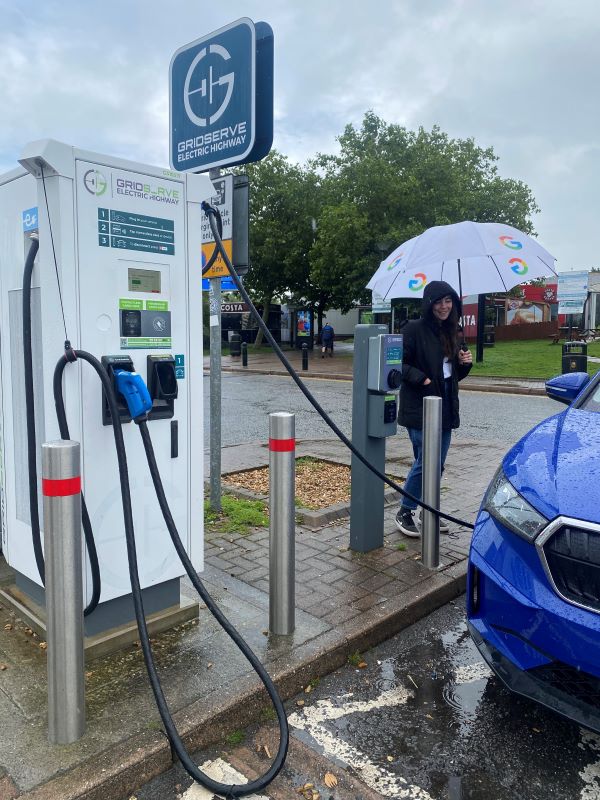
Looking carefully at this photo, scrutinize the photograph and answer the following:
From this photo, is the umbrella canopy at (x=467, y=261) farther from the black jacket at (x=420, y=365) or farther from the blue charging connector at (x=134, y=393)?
the blue charging connector at (x=134, y=393)

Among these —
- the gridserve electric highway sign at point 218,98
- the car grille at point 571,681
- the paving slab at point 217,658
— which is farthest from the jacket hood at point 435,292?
the car grille at point 571,681

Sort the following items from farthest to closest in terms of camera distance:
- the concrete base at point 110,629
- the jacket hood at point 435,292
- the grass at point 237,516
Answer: the grass at point 237,516 < the jacket hood at point 435,292 < the concrete base at point 110,629

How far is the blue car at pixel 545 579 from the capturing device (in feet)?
7.07

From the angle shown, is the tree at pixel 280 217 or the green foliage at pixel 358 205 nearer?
the green foliage at pixel 358 205

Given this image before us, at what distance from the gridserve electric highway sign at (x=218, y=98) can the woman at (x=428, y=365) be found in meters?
1.58

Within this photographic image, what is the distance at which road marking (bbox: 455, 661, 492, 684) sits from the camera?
3.00 meters

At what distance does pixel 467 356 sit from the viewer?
4738 millimetres

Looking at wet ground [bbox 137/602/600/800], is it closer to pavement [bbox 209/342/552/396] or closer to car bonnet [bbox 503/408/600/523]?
car bonnet [bbox 503/408/600/523]

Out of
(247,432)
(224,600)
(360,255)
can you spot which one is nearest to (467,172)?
(360,255)

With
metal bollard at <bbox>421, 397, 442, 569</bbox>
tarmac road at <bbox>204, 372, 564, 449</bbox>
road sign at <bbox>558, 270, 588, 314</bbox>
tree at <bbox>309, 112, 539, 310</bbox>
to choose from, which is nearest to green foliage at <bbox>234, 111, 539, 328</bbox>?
tree at <bbox>309, 112, 539, 310</bbox>

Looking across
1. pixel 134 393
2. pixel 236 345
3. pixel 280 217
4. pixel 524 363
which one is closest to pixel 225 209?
pixel 134 393

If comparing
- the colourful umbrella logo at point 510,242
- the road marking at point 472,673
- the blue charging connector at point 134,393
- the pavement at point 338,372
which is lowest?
the pavement at point 338,372

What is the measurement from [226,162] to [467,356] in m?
2.21

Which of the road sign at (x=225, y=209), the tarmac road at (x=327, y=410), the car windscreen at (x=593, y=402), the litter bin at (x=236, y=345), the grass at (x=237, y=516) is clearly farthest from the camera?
the litter bin at (x=236, y=345)
